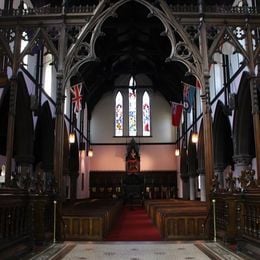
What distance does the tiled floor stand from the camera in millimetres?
6266

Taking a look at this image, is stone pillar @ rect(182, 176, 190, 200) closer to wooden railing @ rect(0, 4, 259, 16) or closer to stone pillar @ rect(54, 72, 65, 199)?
wooden railing @ rect(0, 4, 259, 16)

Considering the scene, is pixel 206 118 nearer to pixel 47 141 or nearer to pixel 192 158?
pixel 47 141

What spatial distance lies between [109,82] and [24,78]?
16423 millimetres

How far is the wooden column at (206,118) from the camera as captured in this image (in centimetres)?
877

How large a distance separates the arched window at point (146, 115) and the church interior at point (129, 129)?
0.14 m

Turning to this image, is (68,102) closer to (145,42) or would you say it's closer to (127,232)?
(145,42)

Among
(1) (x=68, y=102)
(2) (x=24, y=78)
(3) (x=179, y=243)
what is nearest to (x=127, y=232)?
(3) (x=179, y=243)

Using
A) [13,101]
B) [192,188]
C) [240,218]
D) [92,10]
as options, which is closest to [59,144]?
[13,101]

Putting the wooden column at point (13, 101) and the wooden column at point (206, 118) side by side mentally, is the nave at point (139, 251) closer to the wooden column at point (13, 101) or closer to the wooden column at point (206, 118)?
the wooden column at point (206, 118)

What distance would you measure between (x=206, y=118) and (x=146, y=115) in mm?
22910

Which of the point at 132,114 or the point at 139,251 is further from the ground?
the point at 132,114

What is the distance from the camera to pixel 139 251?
6.93m

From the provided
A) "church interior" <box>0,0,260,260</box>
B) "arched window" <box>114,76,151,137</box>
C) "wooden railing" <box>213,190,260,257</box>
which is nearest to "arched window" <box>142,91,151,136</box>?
"arched window" <box>114,76,151,137</box>

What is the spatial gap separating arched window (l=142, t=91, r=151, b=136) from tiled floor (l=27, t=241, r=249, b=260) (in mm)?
24091
